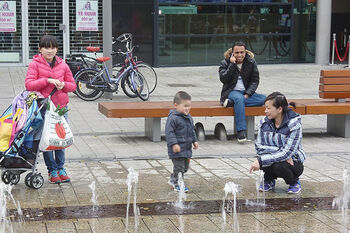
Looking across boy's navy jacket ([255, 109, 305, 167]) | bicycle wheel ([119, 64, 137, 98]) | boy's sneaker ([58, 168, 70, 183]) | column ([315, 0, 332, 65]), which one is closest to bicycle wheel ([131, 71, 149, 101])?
bicycle wheel ([119, 64, 137, 98])

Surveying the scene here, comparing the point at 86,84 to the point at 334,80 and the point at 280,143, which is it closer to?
the point at 334,80

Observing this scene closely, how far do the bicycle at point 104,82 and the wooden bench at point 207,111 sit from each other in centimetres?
402

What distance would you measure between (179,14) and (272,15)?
10.8 feet

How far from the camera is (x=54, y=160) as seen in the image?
8180mm

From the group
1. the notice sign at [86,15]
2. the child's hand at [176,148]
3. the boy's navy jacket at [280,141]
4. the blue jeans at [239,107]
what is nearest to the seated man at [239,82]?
the blue jeans at [239,107]

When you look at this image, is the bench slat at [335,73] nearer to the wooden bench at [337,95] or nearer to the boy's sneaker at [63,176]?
the wooden bench at [337,95]

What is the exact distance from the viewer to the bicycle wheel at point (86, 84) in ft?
49.8

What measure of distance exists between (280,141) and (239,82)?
128 inches

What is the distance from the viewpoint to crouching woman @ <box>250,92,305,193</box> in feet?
24.9

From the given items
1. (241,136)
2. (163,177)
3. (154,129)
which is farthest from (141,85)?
(163,177)

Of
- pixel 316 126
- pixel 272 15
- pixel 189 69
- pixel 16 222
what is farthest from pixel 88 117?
pixel 272 15

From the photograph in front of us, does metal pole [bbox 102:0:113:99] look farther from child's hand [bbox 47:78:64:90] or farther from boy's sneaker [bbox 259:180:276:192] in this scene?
boy's sneaker [bbox 259:180:276:192]

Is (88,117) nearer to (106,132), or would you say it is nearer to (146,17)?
(106,132)

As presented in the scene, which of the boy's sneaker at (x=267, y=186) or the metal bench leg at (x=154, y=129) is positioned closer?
the boy's sneaker at (x=267, y=186)
